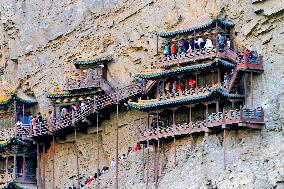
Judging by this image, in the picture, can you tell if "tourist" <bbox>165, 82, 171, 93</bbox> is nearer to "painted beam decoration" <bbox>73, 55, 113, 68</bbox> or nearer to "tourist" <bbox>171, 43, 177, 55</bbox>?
"tourist" <bbox>171, 43, 177, 55</bbox>

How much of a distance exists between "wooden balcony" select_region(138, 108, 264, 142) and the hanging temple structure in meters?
0.05

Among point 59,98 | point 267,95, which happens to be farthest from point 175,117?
point 59,98

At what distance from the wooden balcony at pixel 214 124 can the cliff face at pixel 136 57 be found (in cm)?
55

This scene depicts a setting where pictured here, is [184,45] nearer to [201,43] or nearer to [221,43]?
[201,43]

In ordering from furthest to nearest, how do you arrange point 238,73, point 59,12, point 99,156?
point 59,12, point 99,156, point 238,73

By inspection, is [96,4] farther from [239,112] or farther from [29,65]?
[239,112]

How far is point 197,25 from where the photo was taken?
5769cm

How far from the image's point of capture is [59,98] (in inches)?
2552

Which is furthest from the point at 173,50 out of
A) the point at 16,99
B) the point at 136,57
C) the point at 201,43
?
the point at 16,99

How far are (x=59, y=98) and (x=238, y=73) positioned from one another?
1517 centimetres

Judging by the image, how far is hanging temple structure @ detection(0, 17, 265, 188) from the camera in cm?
5394

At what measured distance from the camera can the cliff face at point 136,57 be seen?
51188 millimetres

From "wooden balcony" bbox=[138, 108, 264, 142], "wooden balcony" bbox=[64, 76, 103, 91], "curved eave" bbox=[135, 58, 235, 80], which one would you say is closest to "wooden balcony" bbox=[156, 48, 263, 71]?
"curved eave" bbox=[135, 58, 235, 80]

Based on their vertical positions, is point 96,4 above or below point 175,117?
above
